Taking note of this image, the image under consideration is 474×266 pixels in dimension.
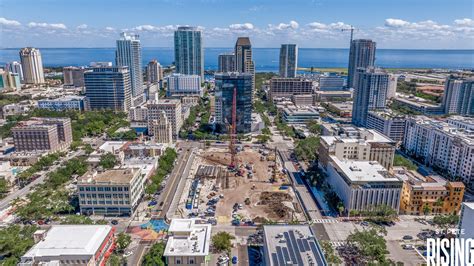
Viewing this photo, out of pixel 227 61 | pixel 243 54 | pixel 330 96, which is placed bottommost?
pixel 330 96

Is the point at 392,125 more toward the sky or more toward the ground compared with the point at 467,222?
more toward the sky

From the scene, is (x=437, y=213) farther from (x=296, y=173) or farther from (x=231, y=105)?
(x=231, y=105)

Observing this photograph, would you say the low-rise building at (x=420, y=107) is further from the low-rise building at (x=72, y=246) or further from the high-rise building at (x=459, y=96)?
the low-rise building at (x=72, y=246)

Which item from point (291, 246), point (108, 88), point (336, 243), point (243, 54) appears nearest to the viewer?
point (291, 246)

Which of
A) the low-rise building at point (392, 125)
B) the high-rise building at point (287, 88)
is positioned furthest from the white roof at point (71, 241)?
the high-rise building at point (287, 88)

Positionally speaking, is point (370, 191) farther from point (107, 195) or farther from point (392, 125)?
point (392, 125)

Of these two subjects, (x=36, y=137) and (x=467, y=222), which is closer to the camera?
(x=467, y=222)

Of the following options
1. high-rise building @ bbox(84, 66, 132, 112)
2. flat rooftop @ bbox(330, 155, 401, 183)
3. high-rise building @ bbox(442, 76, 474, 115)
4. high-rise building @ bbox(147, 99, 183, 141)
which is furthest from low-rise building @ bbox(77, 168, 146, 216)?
high-rise building @ bbox(442, 76, 474, 115)

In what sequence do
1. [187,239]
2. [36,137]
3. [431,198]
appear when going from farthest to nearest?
[36,137], [431,198], [187,239]

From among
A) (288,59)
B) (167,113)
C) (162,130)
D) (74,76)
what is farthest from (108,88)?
(288,59)
